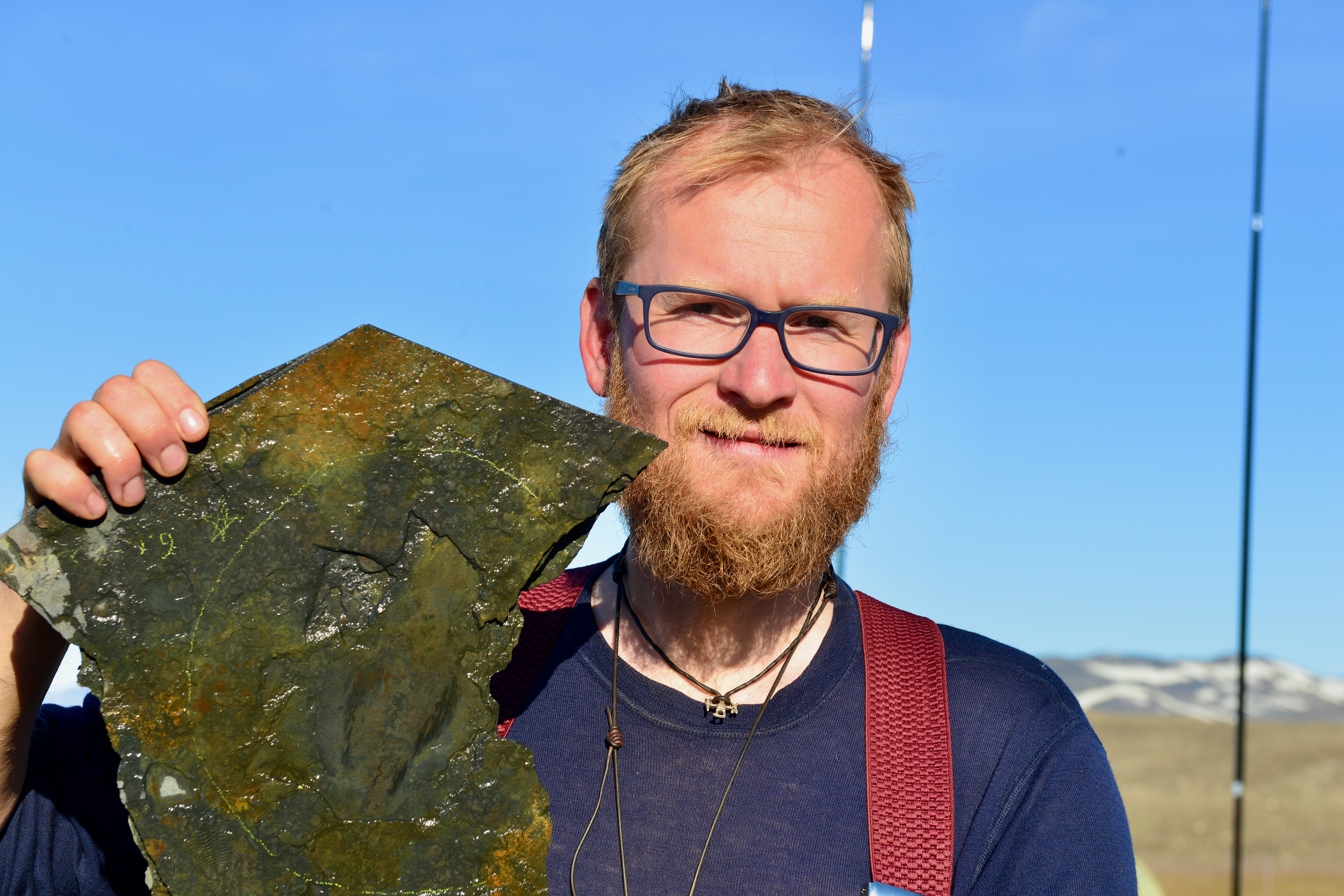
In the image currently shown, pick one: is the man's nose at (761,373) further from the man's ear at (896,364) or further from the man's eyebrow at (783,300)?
the man's ear at (896,364)

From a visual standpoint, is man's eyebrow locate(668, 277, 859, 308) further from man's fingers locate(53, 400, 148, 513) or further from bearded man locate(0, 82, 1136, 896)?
man's fingers locate(53, 400, 148, 513)

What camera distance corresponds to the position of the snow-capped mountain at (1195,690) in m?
26.7

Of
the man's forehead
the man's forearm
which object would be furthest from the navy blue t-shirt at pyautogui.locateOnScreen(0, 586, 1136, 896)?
the man's forehead

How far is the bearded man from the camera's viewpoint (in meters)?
1.98

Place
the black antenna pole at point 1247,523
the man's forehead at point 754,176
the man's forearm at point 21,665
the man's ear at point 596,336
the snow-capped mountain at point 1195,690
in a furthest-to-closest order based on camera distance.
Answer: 1. the snow-capped mountain at point 1195,690
2. the black antenna pole at point 1247,523
3. the man's ear at point 596,336
4. the man's forehead at point 754,176
5. the man's forearm at point 21,665

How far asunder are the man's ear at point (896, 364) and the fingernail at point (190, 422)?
4.84 feet

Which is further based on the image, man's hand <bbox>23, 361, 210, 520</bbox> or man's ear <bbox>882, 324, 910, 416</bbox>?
man's ear <bbox>882, 324, 910, 416</bbox>

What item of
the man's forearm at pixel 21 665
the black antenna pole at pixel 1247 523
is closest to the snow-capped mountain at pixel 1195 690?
the black antenna pole at pixel 1247 523

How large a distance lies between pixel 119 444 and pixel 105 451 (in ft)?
0.06

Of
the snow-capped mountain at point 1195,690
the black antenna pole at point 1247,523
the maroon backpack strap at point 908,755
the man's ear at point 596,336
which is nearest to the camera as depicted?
the maroon backpack strap at point 908,755

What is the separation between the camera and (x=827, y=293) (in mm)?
2191

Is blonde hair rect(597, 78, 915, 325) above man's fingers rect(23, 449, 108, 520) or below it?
above

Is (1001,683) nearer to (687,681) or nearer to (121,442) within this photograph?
(687,681)

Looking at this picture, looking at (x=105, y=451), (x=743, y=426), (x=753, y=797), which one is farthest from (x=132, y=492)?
(x=753, y=797)
